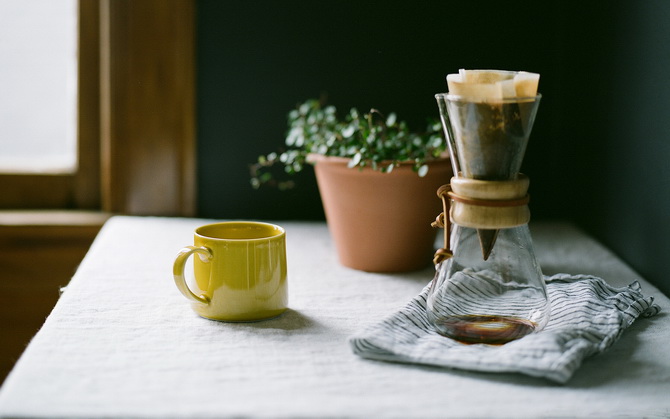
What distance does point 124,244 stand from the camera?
1145 mm

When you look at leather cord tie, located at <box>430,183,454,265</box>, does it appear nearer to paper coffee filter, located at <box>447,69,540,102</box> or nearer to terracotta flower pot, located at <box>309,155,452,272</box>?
paper coffee filter, located at <box>447,69,540,102</box>

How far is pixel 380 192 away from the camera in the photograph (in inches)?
40.3

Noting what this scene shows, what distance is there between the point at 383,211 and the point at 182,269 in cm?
32

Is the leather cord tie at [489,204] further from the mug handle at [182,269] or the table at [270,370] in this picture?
the mug handle at [182,269]

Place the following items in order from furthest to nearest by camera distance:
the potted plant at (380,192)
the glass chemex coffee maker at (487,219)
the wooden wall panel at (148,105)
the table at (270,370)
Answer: the wooden wall panel at (148,105), the potted plant at (380,192), the glass chemex coffee maker at (487,219), the table at (270,370)

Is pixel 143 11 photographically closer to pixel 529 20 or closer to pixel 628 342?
pixel 529 20

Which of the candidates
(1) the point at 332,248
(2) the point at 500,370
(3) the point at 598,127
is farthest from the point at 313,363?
(3) the point at 598,127

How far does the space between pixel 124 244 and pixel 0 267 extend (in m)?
0.35

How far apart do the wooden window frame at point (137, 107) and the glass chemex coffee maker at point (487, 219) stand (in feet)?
2.27

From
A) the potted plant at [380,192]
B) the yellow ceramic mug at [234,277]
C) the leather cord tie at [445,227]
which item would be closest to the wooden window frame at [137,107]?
the potted plant at [380,192]

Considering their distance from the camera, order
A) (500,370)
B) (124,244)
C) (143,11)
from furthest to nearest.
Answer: (143,11)
(124,244)
(500,370)

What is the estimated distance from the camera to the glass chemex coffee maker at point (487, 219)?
0.73 metres

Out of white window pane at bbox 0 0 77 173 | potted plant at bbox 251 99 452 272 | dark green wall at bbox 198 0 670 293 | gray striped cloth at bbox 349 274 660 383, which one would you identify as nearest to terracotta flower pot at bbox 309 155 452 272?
potted plant at bbox 251 99 452 272

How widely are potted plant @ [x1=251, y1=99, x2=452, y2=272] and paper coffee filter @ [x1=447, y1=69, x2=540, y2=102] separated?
247 mm
